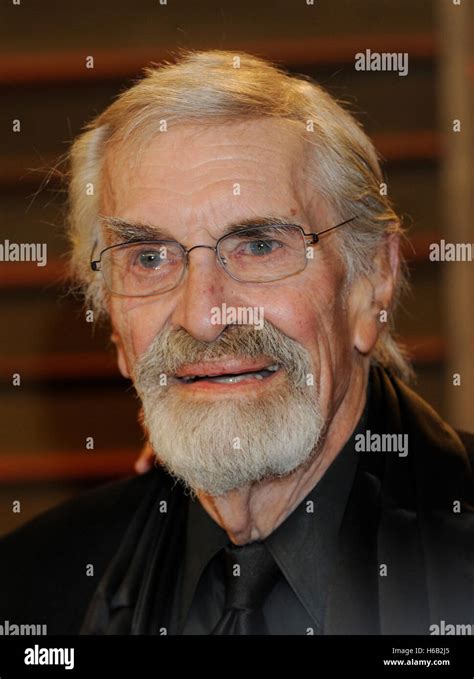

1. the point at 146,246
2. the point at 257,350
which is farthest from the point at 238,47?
the point at 257,350

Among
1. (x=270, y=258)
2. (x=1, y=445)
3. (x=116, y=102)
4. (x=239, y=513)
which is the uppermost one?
(x=116, y=102)

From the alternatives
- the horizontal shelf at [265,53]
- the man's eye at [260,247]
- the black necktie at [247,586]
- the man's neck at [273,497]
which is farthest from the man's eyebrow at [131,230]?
the black necktie at [247,586]

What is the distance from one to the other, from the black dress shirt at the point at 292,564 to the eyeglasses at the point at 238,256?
0.85ft

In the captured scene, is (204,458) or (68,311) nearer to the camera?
(204,458)

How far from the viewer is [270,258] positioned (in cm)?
132

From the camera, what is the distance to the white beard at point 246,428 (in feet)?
4.28

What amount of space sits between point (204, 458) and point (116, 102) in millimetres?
542

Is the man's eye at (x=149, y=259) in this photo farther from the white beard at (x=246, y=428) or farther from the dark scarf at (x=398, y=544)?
the dark scarf at (x=398, y=544)

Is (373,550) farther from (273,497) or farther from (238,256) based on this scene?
(238,256)

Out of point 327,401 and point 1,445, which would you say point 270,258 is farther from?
point 1,445

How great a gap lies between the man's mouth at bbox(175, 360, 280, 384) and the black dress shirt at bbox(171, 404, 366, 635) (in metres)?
0.17

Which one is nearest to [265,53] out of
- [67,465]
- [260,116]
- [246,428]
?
[260,116]

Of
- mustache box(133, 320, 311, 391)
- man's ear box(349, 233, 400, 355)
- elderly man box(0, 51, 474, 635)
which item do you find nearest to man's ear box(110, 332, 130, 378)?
elderly man box(0, 51, 474, 635)

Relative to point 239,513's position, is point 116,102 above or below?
above
